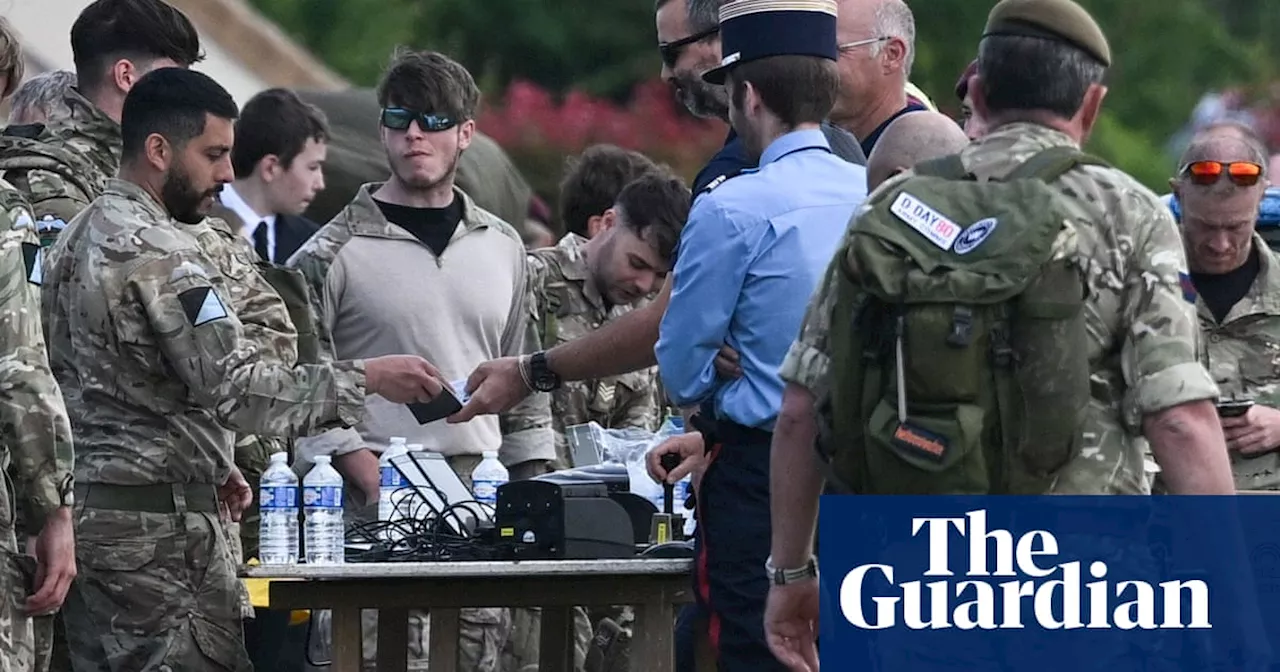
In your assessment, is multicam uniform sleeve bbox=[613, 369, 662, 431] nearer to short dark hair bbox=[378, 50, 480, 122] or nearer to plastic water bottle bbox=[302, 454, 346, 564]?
short dark hair bbox=[378, 50, 480, 122]

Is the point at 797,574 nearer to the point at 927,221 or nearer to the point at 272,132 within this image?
the point at 927,221

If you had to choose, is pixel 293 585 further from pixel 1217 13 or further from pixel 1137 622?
pixel 1217 13

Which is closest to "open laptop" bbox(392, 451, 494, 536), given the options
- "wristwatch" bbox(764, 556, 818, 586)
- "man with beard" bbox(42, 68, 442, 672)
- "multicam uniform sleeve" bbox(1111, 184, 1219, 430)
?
"man with beard" bbox(42, 68, 442, 672)

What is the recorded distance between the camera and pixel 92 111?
24.4 feet

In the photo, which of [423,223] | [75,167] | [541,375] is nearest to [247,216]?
[423,223]

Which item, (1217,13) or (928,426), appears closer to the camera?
(928,426)

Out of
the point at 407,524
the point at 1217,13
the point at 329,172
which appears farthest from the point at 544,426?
the point at 1217,13

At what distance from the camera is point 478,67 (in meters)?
28.2

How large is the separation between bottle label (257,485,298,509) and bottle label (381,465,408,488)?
0.61 meters

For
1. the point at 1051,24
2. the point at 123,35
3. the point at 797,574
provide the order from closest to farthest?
the point at 1051,24 < the point at 797,574 < the point at 123,35

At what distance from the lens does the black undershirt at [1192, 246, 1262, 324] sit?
7.54 meters

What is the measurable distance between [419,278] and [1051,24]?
391cm

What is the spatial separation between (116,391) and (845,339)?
98.3 inches

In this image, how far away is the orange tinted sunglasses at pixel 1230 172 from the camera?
24.6 feet
